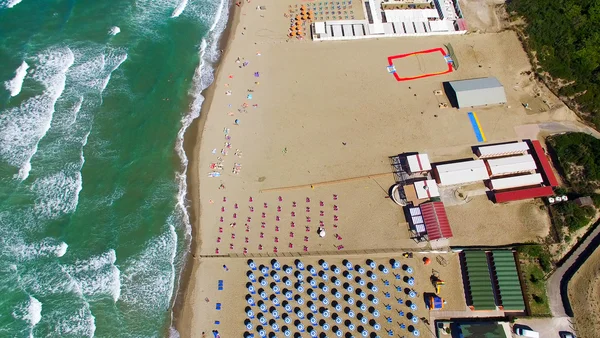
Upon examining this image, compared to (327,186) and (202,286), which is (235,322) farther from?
(327,186)

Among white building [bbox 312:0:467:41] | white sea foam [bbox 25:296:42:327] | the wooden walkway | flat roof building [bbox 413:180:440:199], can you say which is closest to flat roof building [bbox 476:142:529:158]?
flat roof building [bbox 413:180:440:199]

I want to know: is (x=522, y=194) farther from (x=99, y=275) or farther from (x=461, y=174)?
(x=99, y=275)

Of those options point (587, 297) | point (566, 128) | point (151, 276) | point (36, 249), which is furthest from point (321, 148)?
point (36, 249)

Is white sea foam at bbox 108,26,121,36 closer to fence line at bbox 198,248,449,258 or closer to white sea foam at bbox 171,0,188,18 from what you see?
white sea foam at bbox 171,0,188,18

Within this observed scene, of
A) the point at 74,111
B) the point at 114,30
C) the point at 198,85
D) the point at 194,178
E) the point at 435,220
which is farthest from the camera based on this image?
the point at 114,30

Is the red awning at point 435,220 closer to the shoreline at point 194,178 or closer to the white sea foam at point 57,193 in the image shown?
the shoreline at point 194,178

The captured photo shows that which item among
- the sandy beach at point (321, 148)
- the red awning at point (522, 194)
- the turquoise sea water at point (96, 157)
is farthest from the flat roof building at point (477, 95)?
the turquoise sea water at point (96, 157)
